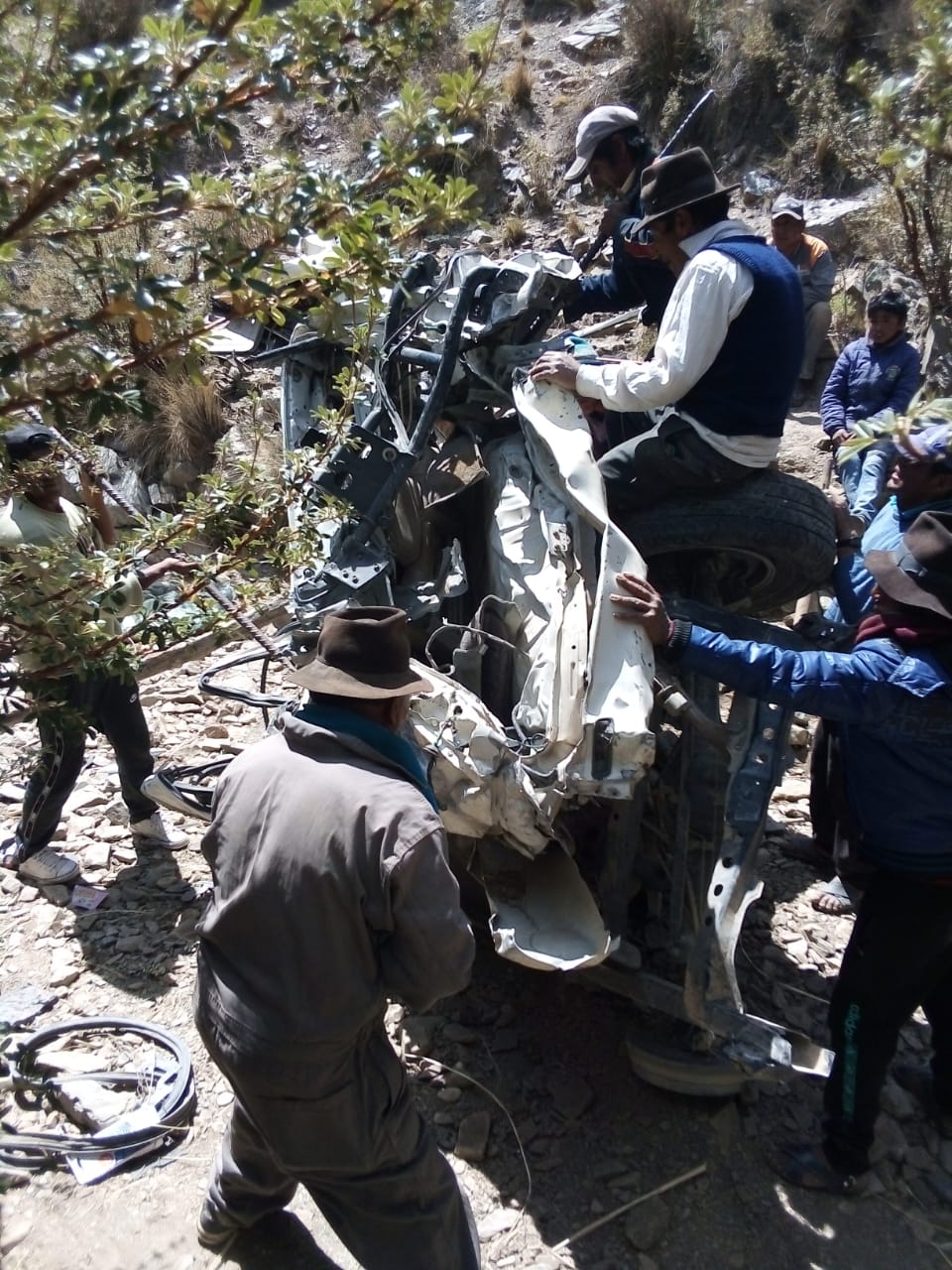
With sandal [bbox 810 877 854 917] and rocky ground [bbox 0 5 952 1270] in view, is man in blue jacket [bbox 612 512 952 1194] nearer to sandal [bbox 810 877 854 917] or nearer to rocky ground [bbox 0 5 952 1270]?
rocky ground [bbox 0 5 952 1270]

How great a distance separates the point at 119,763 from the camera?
5.09 metres

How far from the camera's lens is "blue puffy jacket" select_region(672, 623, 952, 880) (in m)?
2.98

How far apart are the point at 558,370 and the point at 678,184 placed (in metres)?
0.74

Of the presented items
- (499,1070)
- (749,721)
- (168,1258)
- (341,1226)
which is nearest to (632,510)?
(749,721)

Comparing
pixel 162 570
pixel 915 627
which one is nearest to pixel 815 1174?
pixel 915 627

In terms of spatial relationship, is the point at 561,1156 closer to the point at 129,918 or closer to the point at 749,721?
the point at 749,721

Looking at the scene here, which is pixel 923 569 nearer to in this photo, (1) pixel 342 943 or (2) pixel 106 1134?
(1) pixel 342 943

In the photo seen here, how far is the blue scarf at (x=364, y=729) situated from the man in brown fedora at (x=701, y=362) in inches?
67.1

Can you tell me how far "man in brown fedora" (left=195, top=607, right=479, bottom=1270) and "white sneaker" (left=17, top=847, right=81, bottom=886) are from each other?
2394 millimetres

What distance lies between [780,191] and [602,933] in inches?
413

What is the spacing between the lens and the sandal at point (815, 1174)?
3.41 meters

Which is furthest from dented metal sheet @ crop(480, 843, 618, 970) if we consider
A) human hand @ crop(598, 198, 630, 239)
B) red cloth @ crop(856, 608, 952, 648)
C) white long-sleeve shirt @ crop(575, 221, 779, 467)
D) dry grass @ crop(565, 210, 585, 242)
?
dry grass @ crop(565, 210, 585, 242)

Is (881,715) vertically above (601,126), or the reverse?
(601,126)

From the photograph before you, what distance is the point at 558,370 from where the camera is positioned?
4.04 meters
